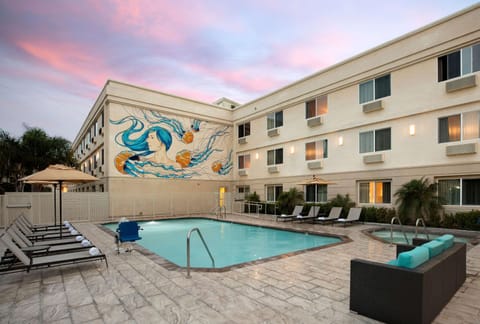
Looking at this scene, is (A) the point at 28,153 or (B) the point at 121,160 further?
(A) the point at 28,153

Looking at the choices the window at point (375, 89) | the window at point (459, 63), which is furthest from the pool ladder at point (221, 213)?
the window at point (459, 63)

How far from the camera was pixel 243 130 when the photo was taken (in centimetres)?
2322

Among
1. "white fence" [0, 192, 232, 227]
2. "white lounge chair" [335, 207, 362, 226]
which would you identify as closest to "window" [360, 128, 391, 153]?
"white lounge chair" [335, 207, 362, 226]

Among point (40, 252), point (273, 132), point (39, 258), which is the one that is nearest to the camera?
point (39, 258)

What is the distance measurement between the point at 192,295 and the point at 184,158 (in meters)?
17.2

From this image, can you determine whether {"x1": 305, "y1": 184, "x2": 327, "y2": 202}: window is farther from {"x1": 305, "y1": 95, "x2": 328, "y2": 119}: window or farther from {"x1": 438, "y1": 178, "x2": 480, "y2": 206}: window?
{"x1": 438, "y1": 178, "x2": 480, "y2": 206}: window

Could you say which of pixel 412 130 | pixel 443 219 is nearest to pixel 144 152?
pixel 412 130

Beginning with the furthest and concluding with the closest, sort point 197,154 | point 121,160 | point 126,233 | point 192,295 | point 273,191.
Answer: point 197,154 < point 273,191 < point 121,160 < point 126,233 < point 192,295

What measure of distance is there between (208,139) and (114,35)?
1059 cm

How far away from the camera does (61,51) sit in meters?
13.3

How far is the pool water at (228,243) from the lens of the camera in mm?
8266

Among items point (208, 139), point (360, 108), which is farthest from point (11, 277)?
point (208, 139)

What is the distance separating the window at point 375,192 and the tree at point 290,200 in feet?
12.1

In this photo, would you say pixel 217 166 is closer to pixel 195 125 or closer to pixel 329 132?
pixel 195 125
